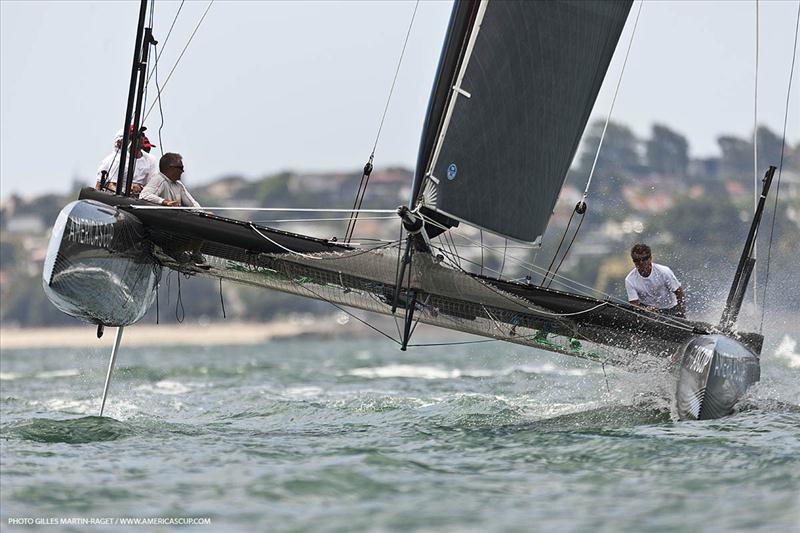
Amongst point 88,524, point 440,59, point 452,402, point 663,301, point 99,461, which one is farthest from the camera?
point 452,402

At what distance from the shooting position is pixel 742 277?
9.35 metres

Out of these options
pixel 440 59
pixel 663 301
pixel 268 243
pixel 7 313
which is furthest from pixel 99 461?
pixel 7 313

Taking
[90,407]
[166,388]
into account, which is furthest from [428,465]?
[166,388]

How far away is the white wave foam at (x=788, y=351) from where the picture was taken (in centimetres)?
1944

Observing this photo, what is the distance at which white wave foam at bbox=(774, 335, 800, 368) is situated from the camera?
19.4m

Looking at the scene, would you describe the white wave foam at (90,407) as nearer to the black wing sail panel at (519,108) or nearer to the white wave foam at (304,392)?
the white wave foam at (304,392)

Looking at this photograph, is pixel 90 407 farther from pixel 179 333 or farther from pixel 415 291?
pixel 179 333

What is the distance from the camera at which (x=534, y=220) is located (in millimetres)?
8641

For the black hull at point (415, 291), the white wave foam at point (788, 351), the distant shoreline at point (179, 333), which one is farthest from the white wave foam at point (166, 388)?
the distant shoreline at point (179, 333)

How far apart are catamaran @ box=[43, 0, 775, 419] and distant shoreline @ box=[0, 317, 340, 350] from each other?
2043 inches

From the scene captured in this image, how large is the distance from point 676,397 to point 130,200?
3.68 meters

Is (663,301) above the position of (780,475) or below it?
above

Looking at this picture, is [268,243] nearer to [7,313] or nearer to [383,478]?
[383,478]

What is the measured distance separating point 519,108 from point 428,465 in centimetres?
263
